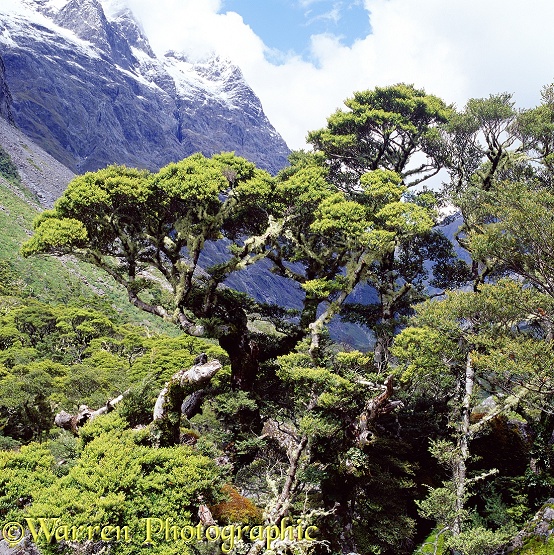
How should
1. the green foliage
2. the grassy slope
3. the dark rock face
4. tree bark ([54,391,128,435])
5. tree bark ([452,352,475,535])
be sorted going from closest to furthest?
1. the green foliage
2. tree bark ([452,352,475,535])
3. tree bark ([54,391,128,435])
4. the grassy slope
5. the dark rock face

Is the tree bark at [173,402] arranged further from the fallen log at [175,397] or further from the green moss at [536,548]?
the green moss at [536,548]

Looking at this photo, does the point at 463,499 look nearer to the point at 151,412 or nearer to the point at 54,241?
the point at 151,412

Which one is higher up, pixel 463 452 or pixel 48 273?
pixel 463 452

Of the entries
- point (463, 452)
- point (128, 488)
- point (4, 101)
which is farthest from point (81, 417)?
point (4, 101)

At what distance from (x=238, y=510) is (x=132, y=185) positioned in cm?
1139

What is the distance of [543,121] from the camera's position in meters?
17.6

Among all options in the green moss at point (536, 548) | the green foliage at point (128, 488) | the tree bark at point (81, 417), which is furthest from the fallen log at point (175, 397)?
the green moss at point (536, 548)

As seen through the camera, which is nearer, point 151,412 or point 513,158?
point 151,412

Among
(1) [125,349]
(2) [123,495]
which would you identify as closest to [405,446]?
(2) [123,495]

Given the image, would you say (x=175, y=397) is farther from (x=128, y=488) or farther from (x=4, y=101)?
(x=4, y=101)

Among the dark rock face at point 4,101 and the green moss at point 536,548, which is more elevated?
the dark rock face at point 4,101

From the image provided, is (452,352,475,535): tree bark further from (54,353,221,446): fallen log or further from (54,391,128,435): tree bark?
(54,391,128,435): tree bark

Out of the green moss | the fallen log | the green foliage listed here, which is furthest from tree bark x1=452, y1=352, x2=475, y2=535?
the fallen log

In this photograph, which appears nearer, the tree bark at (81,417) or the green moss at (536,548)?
the green moss at (536,548)
